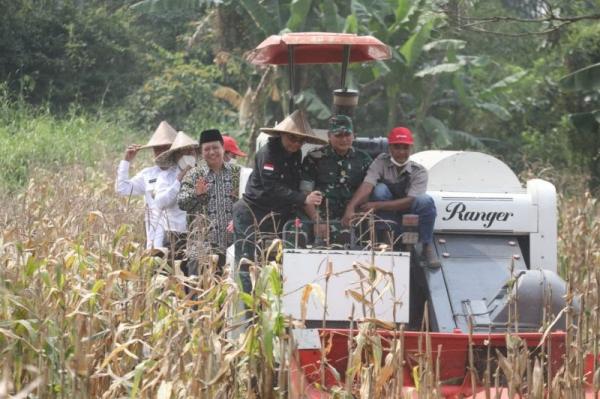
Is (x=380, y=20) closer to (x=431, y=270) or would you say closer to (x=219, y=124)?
(x=219, y=124)

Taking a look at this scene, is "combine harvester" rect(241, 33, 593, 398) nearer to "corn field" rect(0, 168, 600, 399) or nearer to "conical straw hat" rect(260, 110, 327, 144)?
"corn field" rect(0, 168, 600, 399)

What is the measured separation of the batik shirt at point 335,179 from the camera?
904 cm

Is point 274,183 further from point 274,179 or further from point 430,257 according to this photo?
point 430,257

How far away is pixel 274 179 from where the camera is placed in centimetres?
909

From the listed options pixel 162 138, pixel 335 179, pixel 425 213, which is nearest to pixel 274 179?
pixel 335 179

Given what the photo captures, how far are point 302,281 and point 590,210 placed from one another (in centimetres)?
658

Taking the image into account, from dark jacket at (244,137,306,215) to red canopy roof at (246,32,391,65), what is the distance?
A: 3.01 feet

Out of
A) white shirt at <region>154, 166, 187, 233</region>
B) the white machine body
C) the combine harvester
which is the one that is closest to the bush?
white shirt at <region>154, 166, 187, 233</region>

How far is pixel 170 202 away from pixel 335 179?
188cm

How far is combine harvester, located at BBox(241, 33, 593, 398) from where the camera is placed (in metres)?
7.18

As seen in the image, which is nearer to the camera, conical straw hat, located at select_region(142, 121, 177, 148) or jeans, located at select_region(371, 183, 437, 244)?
jeans, located at select_region(371, 183, 437, 244)

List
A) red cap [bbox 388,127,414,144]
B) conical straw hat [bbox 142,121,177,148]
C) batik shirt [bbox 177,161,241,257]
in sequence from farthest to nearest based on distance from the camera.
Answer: conical straw hat [bbox 142,121,177,148]
batik shirt [bbox 177,161,241,257]
red cap [bbox 388,127,414,144]

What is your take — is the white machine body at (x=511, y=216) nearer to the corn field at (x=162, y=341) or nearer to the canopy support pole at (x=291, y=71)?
the corn field at (x=162, y=341)

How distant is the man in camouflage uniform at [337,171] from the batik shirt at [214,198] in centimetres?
112
